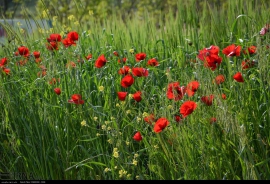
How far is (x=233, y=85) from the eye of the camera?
271 cm

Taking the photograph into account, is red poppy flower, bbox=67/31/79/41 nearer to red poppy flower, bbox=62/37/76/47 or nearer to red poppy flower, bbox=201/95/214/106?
red poppy flower, bbox=62/37/76/47

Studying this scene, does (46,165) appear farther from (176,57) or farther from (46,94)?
(176,57)

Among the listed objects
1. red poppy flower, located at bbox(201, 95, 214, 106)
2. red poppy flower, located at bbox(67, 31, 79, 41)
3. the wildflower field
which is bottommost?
the wildflower field

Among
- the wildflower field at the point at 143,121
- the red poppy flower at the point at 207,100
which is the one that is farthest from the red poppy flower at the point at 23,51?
the red poppy flower at the point at 207,100

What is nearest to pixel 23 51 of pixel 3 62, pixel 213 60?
pixel 3 62

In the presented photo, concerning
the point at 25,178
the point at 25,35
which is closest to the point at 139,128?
the point at 25,178

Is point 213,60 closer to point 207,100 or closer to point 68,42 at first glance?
point 207,100

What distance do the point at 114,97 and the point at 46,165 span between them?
790 millimetres

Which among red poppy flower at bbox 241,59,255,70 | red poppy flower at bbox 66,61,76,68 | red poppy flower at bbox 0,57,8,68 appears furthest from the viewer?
red poppy flower at bbox 0,57,8,68

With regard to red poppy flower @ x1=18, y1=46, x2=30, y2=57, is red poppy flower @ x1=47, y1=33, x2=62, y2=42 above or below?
above

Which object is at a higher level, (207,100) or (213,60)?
(213,60)

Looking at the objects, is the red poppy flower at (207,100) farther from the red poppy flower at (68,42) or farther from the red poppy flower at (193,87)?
the red poppy flower at (68,42)

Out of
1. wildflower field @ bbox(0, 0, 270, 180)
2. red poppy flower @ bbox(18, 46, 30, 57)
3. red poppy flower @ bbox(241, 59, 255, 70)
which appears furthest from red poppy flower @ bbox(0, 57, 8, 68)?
red poppy flower @ bbox(241, 59, 255, 70)

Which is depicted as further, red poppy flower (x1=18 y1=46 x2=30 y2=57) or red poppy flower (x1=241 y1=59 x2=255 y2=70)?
red poppy flower (x1=18 y1=46 x2=30 y2=57)
